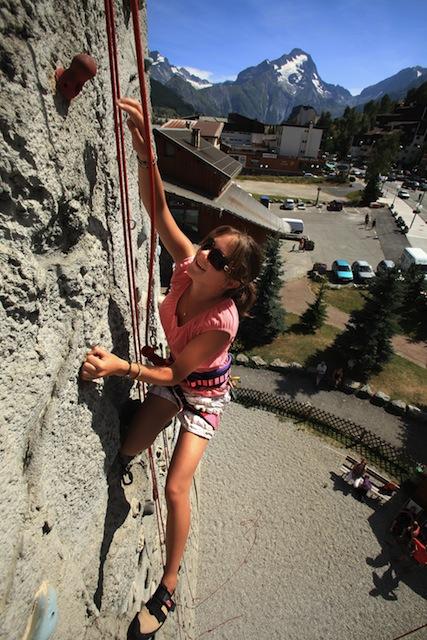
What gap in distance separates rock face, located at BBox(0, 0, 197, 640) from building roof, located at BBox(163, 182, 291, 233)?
725 inches

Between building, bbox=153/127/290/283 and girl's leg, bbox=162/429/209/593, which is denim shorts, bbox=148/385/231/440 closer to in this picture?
girl's leg, bbox=162/429/209/593

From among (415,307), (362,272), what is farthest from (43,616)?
(362,272)

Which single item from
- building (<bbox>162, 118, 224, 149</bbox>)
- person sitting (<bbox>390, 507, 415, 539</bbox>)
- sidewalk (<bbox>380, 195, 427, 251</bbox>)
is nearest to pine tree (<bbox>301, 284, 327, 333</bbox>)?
person sitting (<bbox>390, 507, 415, 539</bbox>)

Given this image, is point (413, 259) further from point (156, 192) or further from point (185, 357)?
point (185, 357)

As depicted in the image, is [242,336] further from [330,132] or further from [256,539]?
[330,132]

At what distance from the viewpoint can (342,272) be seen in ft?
87.1

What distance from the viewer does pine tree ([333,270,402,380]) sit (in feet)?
51.4

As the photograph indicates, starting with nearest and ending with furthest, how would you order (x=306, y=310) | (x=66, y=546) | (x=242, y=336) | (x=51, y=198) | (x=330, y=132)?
(x=51, y=198) < (x=66, y=546) < (x=242, y=336) < (x=306, y=310) < (x=330, y=132)

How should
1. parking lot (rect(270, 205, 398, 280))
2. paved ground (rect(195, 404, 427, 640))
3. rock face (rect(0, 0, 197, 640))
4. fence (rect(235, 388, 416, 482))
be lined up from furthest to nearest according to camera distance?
parking lot (rect(270, 205, 398, 280)), fence (rect(235, 388, 416, 482)), paved ground (rect(195, 404, 427, 640)), rock face (rect(0, 0, 197, 640))

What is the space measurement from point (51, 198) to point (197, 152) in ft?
74.2

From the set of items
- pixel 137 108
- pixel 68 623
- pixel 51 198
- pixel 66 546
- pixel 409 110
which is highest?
pixel 409 110

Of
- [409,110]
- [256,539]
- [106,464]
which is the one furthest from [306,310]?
[409,110]

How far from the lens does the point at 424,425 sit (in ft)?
46.8

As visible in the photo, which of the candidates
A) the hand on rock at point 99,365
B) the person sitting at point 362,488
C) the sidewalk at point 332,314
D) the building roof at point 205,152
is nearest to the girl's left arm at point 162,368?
the hand on rock at point 99,365
